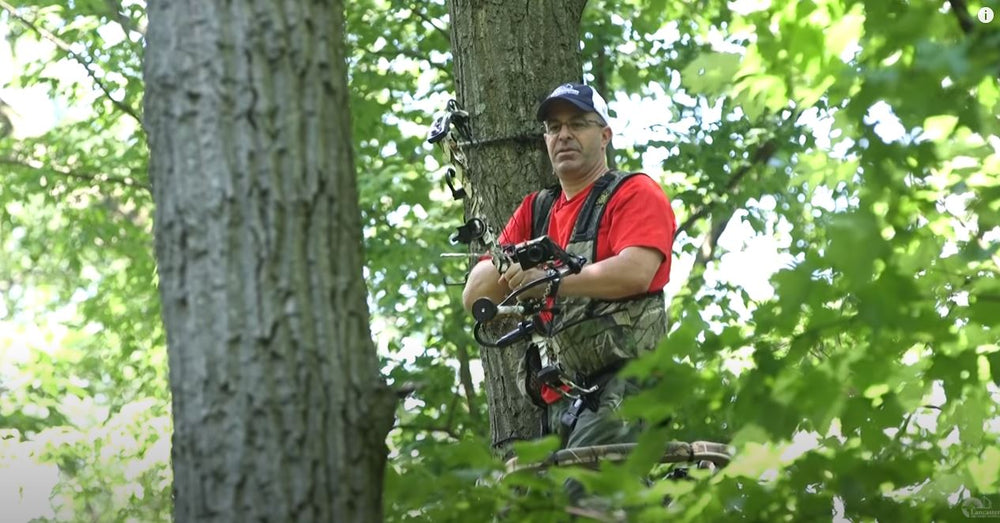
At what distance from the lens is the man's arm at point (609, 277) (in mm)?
4195

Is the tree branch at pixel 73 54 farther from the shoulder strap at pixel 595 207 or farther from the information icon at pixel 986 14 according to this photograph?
the information icon at pixel 986 14

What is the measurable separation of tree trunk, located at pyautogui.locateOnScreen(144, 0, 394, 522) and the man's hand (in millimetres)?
1547

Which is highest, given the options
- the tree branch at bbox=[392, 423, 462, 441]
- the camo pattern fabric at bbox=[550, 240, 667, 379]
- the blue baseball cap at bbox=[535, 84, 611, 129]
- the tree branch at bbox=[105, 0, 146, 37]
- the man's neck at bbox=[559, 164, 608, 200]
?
the tree branch at bbox=[105, 0, 146, 37]

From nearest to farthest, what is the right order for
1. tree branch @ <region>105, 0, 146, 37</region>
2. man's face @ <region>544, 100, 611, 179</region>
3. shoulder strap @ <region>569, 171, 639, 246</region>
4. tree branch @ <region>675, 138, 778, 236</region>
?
shoulder strap @ <region>569, 171, 639, 246</region>
man's face @ <region>544, 100, 611, 179</region>
tree branch @ <region>675, 138, 778, 236</region>
tree branch @ <region>105, 0, 146, 37</region>

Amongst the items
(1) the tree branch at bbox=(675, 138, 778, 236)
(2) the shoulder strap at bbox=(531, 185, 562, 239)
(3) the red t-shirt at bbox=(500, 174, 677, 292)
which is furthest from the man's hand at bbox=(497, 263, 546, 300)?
(1) the tree branch at bbox=(675, 138, 778, 236)

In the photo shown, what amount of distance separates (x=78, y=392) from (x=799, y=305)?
10.1m

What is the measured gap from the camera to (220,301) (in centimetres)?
256

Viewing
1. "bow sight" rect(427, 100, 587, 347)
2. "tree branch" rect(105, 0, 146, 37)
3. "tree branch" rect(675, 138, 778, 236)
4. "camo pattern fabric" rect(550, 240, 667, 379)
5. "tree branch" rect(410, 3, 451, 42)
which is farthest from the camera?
"tree branch" rect(105, 0, 146, 37)

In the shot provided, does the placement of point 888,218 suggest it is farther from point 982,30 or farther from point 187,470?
point 187,470

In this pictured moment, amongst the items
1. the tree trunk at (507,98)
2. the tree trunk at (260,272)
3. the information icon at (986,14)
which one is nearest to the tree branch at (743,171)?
the tree trunk at (507,98)

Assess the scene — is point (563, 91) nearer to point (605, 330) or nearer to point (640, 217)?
point (640, 217)

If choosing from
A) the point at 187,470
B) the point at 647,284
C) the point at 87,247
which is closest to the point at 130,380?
the point at 87,247

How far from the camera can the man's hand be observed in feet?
13.9

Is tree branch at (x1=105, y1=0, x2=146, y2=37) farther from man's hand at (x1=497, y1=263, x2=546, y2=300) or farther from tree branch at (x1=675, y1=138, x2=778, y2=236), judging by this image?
man's hand at (x1=497, y1=263, x2=546, y2=300)
